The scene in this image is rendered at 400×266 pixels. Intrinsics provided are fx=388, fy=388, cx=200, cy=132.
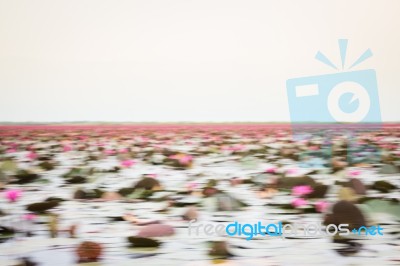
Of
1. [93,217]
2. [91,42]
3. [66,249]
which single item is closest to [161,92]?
[91,42]

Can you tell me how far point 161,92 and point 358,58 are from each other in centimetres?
60

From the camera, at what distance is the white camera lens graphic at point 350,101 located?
1.15 m

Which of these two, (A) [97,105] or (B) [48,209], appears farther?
(A) [97,105]

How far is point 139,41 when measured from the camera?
1110mm

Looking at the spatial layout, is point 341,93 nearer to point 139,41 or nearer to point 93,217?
point 139,41

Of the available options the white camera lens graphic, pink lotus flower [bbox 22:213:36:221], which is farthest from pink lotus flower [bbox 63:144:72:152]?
the white camera lens graphic

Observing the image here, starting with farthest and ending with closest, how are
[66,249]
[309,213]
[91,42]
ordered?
[91,42], [309,213], [66,249]
